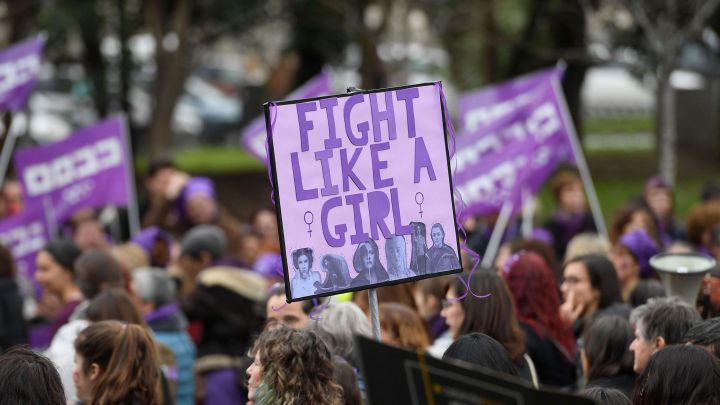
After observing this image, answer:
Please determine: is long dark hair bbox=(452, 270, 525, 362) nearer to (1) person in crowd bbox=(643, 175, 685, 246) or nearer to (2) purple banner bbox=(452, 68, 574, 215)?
(2) purple banner bbox=(452, 68, 574, 215)

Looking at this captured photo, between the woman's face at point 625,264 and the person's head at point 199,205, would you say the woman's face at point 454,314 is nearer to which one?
the woman's face at point 625,264

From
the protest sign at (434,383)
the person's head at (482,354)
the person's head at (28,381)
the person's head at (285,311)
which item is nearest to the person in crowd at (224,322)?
the person's head at (285,311)

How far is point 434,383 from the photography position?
125 inches

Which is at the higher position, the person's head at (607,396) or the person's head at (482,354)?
the person's head at (482,354)

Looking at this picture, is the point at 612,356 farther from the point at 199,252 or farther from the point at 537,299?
the point at 199,252

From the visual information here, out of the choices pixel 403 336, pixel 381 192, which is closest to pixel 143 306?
pixel 403 336

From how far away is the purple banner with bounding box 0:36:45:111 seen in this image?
11.0 metres

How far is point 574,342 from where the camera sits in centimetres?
663

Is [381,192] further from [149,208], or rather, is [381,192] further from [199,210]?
[149,208]

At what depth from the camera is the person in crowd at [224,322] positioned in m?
7.83

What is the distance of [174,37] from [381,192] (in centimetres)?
1641

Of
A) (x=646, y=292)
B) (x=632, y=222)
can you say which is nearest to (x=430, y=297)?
(x=646, y=292)

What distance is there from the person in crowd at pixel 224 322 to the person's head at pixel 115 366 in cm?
265

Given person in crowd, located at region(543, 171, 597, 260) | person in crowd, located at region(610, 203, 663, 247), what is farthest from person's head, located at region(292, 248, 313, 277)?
person in crowd, located at region(543, 171, 597, 260)
